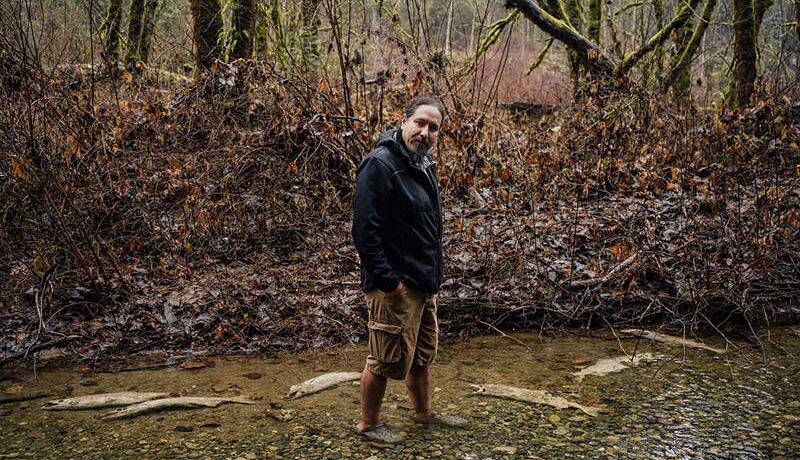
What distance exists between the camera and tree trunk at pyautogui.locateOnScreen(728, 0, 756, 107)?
10227 mm

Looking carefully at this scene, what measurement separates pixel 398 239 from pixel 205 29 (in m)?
6.78

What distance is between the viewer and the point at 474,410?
479cm

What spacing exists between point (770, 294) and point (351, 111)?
4.81m

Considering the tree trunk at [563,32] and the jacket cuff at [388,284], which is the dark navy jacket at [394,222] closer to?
Result: the jacket cuff at [388,284]

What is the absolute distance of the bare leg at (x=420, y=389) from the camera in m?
4.34

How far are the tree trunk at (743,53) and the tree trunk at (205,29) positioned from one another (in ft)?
24.6

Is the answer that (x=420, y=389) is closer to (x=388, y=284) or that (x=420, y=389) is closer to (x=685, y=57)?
(x=388, y=284)

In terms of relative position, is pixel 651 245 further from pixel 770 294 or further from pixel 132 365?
pixel 132 365

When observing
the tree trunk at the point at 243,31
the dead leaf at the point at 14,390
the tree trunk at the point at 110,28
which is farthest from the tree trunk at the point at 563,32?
the dead leaf at the point at 14,390

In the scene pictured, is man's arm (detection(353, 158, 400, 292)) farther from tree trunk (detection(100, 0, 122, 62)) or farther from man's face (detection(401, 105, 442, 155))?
tree trunk (detection(100, 0, 122, 62))

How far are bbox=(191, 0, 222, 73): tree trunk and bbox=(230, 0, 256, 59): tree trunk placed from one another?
0.34 meters

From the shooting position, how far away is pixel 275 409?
4.90m

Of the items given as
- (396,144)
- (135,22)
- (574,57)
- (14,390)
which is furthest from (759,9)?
(135,22)

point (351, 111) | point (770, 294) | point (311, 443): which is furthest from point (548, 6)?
point (311, 443)
